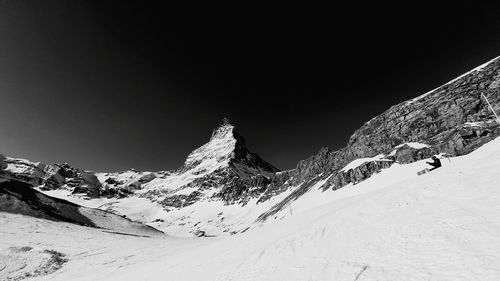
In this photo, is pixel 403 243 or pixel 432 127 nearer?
pixel 403 243

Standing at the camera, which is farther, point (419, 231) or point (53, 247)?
point (53, 247)

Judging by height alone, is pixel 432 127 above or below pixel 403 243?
above

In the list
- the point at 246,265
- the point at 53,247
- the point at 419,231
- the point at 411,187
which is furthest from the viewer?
the point at 53,247

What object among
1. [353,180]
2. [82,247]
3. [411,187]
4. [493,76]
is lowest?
[82,247]

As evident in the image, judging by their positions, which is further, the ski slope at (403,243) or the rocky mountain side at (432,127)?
the rocky mountain side at (432,127)

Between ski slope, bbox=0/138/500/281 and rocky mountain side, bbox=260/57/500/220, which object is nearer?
ski slope, bbox=0/138/500/281

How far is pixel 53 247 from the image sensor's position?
4241 cm

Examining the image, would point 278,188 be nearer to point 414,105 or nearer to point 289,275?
point 414,105

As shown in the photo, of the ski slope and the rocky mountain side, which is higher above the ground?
the rocky mountain side

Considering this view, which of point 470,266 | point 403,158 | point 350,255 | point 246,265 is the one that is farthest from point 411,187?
point 403,158

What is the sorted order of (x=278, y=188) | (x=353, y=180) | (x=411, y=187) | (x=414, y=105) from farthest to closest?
(x=278, y=188) → (x=414, y=105) → (x=353, y=180) → (x=411, y=187)

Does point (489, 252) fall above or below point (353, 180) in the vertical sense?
below

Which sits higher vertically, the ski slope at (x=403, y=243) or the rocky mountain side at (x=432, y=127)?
the rocky mountain side at (x=432, y=127)

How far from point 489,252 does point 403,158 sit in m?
81.0
